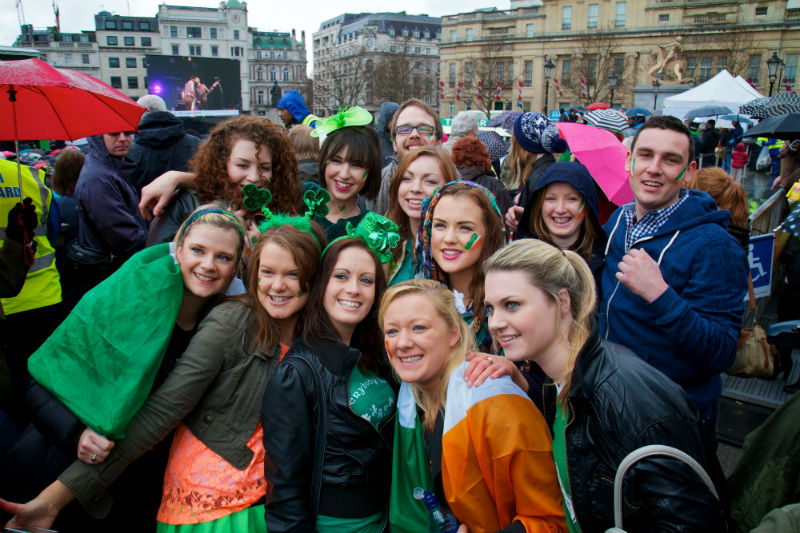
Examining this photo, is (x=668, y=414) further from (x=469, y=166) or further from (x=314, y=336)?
(x=469, y=166)

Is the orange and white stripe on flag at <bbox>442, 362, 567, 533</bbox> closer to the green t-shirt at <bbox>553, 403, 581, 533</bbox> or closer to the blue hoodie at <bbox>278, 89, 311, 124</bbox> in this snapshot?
the green t-shirt at <bbox>553, 403, 581, 533</bbox>

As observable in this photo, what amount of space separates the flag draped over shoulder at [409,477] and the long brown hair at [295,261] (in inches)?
30.1

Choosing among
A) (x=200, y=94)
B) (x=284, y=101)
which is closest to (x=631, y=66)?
(x=200, y=94)

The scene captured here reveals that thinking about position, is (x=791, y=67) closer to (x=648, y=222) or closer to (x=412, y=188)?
(x=648, y=222)

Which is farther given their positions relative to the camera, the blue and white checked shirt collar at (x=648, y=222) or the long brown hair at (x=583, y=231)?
the long brown hair at (x=583, y=231)

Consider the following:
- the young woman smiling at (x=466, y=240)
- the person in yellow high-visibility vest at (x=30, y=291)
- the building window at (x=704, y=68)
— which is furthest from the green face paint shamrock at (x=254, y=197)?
the building window at (x=704, y=68)

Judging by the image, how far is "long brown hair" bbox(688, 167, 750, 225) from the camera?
4.27 m

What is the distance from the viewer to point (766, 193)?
13.9 meters

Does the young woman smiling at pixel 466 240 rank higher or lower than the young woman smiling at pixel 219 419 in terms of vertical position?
higher

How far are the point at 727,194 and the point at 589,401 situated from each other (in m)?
3.60

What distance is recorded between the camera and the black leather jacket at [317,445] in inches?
82.1

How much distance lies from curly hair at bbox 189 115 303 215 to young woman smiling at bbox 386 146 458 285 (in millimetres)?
768

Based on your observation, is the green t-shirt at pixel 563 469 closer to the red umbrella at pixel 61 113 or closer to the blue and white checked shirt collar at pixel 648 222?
the blue and white checked shirt collar at pixel 648 222

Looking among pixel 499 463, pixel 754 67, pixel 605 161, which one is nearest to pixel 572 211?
pixel 605 161
